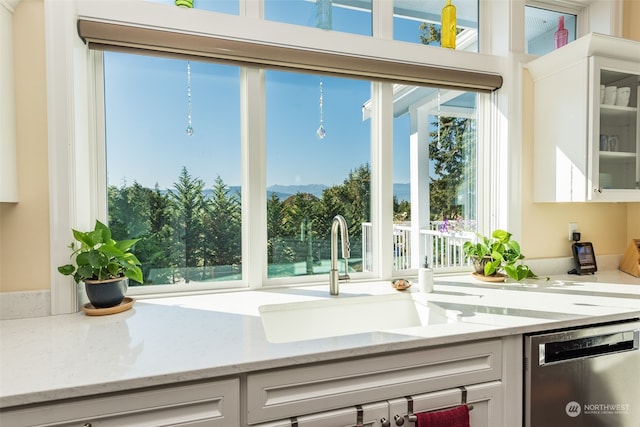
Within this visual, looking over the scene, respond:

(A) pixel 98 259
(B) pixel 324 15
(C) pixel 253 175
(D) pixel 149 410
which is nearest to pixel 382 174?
(C) pixel 253 175

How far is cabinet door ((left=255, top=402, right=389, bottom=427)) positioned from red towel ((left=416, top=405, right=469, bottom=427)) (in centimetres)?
12

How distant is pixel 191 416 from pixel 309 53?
1.60 meters

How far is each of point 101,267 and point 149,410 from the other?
2.10ft

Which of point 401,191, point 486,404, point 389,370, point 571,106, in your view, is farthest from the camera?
point 401,191

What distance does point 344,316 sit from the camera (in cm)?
168

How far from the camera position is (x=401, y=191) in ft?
6.91

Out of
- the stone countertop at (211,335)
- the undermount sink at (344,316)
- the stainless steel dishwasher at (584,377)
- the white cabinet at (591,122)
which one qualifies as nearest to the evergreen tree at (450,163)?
the white cabinet at (591,122)

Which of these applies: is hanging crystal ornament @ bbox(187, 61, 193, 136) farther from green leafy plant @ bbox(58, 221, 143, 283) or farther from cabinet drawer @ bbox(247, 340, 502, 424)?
cabinet drawer @ bbox(247, 340, 502, 424)

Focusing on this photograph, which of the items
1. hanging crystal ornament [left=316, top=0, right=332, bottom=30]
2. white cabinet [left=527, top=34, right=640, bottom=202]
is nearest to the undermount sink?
white cabinet [left=527, top=34, right=640, bottom=202]

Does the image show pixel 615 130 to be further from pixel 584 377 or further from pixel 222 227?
pixel 222 227

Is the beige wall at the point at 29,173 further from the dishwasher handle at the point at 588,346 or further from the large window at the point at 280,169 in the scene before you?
the dishwasher handle at the point at 588,346

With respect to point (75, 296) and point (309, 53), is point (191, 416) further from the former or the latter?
point (309, 53)

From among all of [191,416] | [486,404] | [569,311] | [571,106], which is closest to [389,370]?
[486,404]

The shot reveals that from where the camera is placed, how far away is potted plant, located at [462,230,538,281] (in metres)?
1.94
